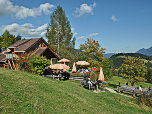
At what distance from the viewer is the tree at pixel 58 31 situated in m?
33.0

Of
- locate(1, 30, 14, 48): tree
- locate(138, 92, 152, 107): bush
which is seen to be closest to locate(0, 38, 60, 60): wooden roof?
locate(138, 92, 152, 107): bush

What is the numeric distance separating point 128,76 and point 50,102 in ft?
57.9

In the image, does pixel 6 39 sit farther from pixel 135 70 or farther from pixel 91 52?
pixel 135 70

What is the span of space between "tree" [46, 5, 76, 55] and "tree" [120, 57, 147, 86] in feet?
62.1

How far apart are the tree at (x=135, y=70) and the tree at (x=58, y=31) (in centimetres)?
1894

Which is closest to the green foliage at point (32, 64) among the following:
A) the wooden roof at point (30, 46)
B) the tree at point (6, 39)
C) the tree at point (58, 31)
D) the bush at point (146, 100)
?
the wooden roof at point (30, 46)

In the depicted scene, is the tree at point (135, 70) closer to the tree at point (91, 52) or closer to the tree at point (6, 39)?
the tree at point (91, 52)

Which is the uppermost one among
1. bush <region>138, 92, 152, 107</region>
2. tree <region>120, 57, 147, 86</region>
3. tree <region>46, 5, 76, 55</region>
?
tree <region>46, 5, 76, 55</region>

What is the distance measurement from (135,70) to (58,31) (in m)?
22.5

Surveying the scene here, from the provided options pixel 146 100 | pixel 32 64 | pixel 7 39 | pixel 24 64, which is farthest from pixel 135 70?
pixel 7 39

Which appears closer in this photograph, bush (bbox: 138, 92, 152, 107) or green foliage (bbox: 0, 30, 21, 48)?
bush (bbox: 138, 92, 152, 107)

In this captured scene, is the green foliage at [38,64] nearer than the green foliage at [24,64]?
Yes

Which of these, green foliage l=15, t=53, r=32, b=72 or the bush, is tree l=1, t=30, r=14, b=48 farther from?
the bush

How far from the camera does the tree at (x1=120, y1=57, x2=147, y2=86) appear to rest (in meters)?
19.4
